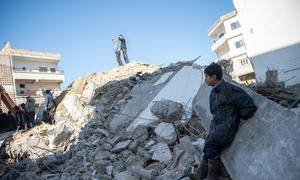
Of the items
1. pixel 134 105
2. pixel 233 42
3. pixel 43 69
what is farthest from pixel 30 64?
pixel 134 105

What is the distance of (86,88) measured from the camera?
32.5 ft

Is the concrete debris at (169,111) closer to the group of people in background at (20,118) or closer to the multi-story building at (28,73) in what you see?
the group of people in background at (20,118)

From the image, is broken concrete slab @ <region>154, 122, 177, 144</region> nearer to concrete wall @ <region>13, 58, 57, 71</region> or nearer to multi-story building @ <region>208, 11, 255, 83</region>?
multi-story building @ <region>208, 11, 255, 83</region>

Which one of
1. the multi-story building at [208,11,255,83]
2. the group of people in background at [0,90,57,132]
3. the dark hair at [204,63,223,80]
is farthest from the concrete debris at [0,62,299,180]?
the multi-story building at [208,11,255,83]

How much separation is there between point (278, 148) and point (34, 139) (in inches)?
258

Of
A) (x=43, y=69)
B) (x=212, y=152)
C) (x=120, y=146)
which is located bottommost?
(x=120, y=146)

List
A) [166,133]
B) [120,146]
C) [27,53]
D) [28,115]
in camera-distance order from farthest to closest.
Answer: [27,53] < [28,115] < [120,146] < [166,133]

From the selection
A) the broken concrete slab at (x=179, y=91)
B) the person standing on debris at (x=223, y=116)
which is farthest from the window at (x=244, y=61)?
the person standing on debris at (x=223, y=116)

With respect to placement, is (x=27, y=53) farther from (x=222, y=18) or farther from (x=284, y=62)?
(x=284, y=62)

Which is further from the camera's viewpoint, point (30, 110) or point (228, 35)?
point (228, 35)

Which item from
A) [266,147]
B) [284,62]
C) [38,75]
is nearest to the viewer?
[266,147]

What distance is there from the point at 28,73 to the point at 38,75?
1368 mm

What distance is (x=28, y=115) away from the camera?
10719 millimetres

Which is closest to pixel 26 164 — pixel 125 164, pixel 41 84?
pixel 125 164
